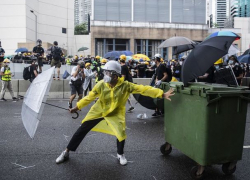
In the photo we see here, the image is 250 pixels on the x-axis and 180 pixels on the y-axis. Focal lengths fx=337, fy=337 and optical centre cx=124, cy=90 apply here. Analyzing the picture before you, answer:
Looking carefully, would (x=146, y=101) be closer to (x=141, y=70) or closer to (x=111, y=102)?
(x=111, y=102)

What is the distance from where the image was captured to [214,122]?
14.4 ft

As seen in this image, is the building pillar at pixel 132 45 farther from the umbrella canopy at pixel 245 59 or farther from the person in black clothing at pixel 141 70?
the umbrella canopy at pixel 245 59

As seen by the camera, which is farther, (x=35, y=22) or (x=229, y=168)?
(x=35, y=22)

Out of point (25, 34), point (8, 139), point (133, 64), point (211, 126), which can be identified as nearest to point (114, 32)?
point (25, 34)

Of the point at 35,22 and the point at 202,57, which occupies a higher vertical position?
the point at 35,22

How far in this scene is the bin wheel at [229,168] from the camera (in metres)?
4.72

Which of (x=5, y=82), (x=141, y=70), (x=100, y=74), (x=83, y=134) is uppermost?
(x=141, y=70)

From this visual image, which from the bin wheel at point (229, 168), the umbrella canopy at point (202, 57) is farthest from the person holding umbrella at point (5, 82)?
the bin wheel at point (229, 168)

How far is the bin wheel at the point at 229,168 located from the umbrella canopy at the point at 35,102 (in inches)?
104

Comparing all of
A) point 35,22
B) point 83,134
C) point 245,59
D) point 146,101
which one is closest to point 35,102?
point 83,134

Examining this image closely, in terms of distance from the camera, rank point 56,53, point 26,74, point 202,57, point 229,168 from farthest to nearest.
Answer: point 56,53 → point 26,74 → point 202,57 → point 229,168

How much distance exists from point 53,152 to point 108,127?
4.07 ft

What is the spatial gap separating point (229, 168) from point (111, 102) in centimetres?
197

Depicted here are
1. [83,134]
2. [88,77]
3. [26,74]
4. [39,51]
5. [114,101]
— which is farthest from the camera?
[39,51]
